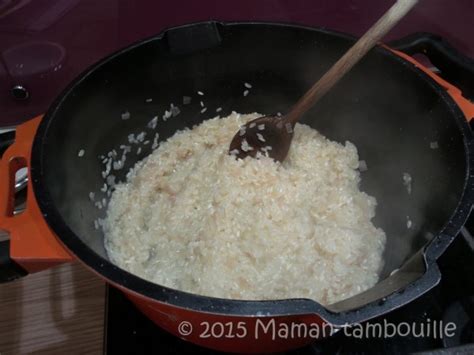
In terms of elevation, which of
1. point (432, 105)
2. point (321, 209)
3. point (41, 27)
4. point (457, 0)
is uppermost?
point (457, 0)

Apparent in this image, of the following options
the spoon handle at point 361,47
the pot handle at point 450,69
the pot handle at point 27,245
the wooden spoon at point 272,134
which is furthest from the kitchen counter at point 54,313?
the pot handle at point 450,69

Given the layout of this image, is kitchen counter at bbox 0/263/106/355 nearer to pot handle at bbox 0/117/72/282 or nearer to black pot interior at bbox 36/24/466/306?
black pot interior at bbox 36/24/466/306

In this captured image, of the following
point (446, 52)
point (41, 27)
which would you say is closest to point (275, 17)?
point (446, 52)

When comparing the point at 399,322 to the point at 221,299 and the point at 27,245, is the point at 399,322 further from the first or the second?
the point at 27,245

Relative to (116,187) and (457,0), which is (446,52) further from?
(116,187)

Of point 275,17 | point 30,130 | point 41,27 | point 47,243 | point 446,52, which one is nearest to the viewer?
point 47,243
